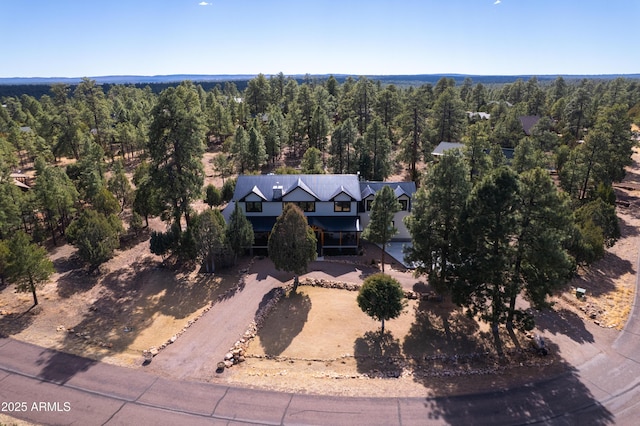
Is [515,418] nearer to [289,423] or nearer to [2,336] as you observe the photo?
[289,423]

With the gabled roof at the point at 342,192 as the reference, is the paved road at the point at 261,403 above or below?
below

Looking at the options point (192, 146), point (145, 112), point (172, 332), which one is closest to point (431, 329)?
point (172, 332)

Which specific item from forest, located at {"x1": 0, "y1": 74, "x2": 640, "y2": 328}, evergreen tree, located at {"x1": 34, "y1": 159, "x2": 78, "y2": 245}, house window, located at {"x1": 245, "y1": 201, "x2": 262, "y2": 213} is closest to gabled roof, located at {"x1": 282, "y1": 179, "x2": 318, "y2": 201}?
house window, located at {"x1": 245, "y1": 201, "x2": 262, "y2": 213}

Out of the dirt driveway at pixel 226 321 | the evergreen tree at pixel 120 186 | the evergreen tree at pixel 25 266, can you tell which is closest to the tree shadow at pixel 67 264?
the evergreen tree at pixel 25 266

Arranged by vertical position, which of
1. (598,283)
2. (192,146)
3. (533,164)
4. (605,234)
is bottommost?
(598,283)

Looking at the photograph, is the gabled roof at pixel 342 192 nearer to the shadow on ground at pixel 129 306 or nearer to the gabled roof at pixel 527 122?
the shadow on ground at pixel 129 306

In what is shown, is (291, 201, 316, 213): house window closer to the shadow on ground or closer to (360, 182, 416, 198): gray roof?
(360, 182, 416, 198): gray roof
